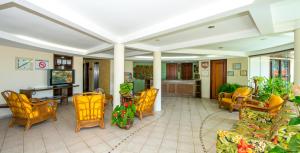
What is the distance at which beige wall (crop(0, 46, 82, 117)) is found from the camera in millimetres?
4516

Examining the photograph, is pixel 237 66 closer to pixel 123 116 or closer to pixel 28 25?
pixel 123 116

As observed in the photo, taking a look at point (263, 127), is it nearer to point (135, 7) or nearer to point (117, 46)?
point (135, 7)

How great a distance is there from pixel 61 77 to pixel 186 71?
6532 millimetres

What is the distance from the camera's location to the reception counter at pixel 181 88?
328 inches

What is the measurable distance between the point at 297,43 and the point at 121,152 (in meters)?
3.48

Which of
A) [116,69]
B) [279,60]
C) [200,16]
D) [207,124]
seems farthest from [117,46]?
[279,60]

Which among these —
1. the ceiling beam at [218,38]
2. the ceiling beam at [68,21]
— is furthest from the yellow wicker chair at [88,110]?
the ceiling beam at [218,38]

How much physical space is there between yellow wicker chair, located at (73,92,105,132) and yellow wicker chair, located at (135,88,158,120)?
41.5 inches

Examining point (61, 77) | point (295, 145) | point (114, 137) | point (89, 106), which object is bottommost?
point (114, 137)

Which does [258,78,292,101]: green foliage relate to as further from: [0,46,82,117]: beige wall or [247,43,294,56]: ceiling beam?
[0,46,82,117]: beige wall

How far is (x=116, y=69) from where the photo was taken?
4070 millimetres

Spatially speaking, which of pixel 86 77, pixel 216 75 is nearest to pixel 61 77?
pixel 86 77

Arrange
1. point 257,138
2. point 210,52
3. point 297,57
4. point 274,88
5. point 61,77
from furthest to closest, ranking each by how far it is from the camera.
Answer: point 210,52
point 61,77
point 274,88
point 297,57
point 257,138

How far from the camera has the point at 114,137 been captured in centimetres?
308
